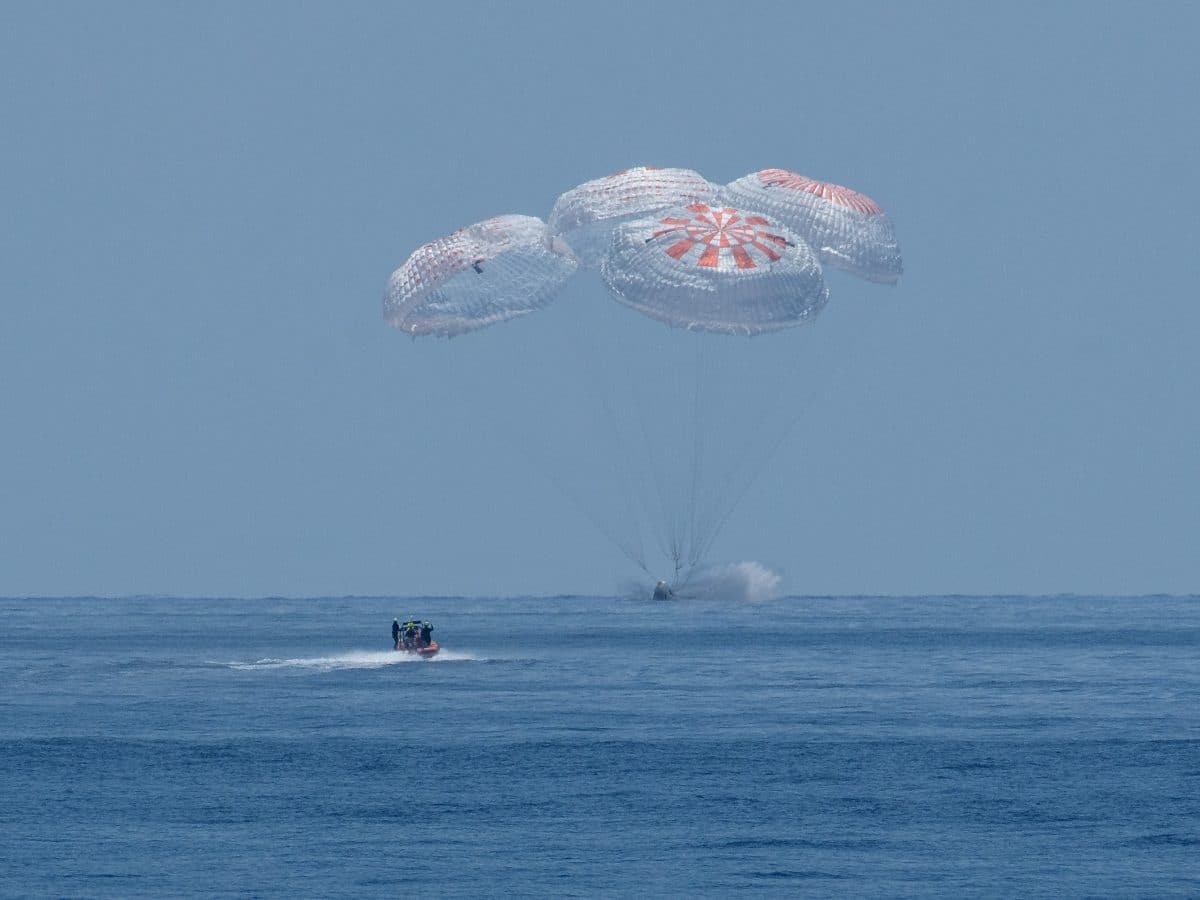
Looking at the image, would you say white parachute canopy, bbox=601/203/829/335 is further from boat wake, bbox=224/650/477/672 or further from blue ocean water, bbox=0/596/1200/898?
boat wake, bbox=224/650/477/672

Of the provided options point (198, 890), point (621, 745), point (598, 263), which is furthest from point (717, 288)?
point (198, 890)

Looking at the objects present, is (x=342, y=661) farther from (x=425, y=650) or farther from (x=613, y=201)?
(x=613, y=201)

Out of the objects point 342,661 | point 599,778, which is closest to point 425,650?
point 342,661

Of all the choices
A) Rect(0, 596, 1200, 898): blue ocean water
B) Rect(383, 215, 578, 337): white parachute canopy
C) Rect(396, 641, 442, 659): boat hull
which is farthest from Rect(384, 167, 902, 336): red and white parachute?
Rect(396, 641, 442, 659): boat hull

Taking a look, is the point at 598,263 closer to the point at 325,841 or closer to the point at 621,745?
the point at 621,745

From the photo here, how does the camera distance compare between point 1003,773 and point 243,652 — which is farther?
point 243,652

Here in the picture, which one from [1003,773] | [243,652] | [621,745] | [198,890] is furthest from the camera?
[243,652]
